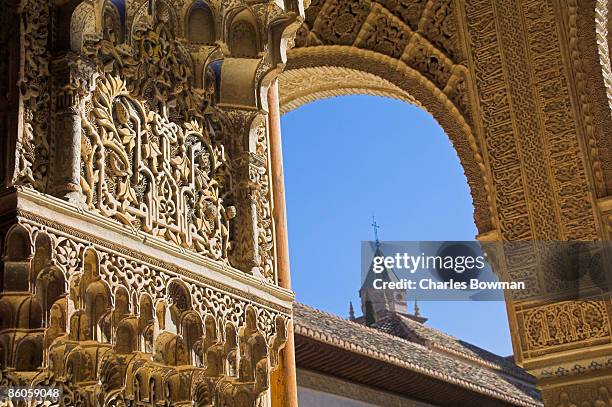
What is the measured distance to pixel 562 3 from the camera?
6113 millimetres

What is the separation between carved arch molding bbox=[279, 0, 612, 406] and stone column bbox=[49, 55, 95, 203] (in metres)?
4.21

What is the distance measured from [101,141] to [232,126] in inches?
23.9

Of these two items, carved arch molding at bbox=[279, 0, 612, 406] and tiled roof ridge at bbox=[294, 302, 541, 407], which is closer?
carved arch molding at bbox=[279, 0, 612, 406]

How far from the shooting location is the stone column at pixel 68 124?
1970 mm

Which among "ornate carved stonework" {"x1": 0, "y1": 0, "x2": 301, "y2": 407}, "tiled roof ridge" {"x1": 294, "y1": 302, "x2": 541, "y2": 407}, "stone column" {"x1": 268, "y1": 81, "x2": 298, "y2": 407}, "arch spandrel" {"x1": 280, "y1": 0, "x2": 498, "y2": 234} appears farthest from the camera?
"tiled roof ridge" {"x1": 294, "y1": 302, "x2": 541, "y2": 407}

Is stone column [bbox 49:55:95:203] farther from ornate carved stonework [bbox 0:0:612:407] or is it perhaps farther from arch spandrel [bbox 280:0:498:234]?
arch spandrel [bbox 280:0:498:234]

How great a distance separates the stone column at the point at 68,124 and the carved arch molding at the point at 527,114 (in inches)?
166

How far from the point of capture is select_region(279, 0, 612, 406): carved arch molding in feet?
18.5

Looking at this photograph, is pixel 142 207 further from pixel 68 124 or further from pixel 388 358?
pixel 388 358

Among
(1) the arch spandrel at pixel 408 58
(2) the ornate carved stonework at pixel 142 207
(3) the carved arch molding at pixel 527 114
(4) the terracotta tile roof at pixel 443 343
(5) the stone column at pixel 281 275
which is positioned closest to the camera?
(2) the ornate carved stonework at pixel 142 207

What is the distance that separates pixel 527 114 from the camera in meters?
6.09

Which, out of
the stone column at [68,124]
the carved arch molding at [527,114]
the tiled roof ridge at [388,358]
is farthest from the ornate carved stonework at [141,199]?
the tiled roof ridge at [388,358]

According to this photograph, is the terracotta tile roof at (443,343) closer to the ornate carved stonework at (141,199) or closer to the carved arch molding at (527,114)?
the carved arch molding at (527,114)

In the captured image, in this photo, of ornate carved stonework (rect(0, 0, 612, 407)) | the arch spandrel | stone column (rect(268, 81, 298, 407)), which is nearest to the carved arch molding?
the arch spandrel
